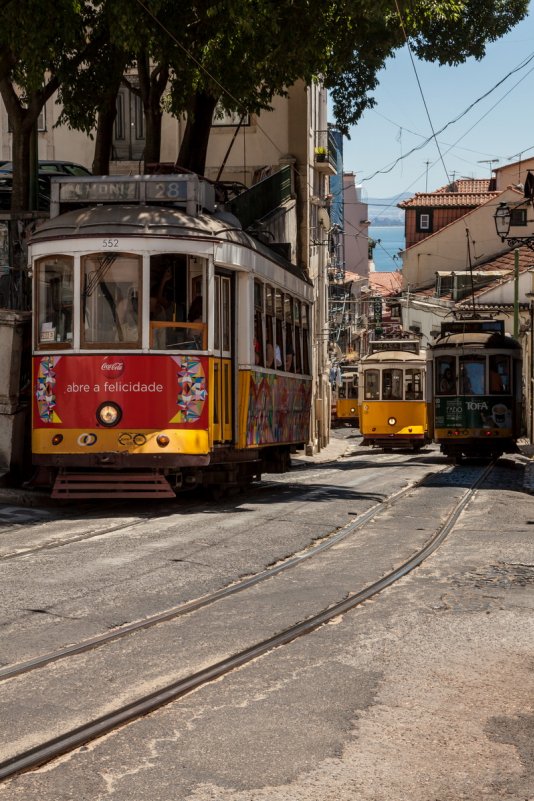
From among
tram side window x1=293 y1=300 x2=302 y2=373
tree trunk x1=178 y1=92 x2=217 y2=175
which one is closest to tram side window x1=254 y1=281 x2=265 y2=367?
tram side window x1=293 y1=300 x2=302 y2=373

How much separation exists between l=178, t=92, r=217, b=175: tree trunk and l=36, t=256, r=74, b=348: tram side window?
Answer: 7490 mm

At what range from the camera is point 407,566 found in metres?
10.7

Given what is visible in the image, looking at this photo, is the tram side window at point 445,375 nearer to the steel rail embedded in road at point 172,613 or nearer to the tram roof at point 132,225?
the tram roof at point 132,225

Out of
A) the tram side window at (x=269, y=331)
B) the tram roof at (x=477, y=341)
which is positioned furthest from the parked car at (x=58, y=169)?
the tram side window at (x=269, y=331)

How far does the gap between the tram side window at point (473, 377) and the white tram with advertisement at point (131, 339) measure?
59.1ft

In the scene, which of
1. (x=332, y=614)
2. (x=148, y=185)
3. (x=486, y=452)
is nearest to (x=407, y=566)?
(x=332, y=614)

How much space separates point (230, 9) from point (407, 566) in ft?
29.7

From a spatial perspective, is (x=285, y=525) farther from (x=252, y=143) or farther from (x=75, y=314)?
(x=252, y=143)

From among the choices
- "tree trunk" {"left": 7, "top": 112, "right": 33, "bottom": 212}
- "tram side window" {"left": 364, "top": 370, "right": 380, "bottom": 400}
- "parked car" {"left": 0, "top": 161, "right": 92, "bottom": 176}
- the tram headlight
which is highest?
"parked car" {"left": 0, "top": 161, "right": 92, "bottom": 176}

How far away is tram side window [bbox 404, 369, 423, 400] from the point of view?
135 ft

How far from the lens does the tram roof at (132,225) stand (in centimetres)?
1438

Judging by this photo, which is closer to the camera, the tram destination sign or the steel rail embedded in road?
the steel rail embedded in road

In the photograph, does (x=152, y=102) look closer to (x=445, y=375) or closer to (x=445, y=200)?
(x=445, y=375)

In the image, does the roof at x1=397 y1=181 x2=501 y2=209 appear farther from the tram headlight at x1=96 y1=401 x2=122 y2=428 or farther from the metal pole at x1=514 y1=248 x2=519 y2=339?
the tram headlight at x1=96 y1=401 x2=122 y2=428
